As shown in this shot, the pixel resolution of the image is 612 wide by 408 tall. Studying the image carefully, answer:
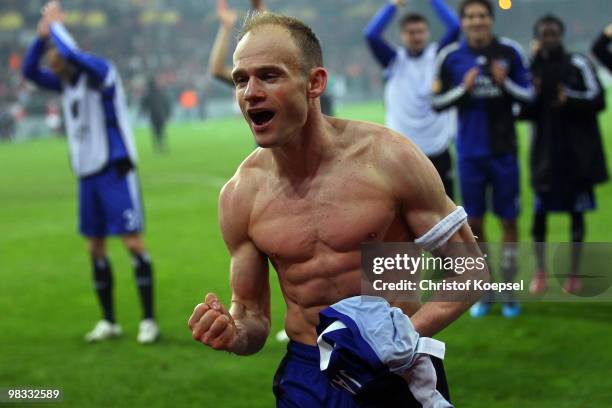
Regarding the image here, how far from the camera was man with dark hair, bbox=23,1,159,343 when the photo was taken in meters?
7.99

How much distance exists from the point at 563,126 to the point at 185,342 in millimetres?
3474

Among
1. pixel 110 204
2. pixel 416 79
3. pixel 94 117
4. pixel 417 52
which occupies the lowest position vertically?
pixel 110 204

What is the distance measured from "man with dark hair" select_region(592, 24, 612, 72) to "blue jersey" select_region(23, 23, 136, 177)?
12.4 feet

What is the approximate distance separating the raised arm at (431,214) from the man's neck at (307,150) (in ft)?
0.78

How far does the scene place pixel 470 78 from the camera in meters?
7.86

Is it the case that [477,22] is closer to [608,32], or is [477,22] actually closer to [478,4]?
[478,4]

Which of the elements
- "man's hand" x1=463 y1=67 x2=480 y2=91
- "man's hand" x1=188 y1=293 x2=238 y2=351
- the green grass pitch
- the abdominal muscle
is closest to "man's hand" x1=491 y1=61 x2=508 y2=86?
"man's hand" x1=463 y1=67 x2=480 y2=91

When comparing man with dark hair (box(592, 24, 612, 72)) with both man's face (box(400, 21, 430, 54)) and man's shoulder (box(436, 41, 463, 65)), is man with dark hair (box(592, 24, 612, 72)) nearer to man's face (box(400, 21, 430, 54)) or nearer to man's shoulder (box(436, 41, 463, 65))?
man's shoulder (box(436, 41, 463, 65))

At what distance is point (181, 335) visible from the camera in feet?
26.7

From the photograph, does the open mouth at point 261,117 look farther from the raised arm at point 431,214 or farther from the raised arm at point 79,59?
the raised arm at point 79,59

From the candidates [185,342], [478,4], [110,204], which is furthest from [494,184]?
[110,204]

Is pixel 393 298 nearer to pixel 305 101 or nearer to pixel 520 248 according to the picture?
pixel 305 101

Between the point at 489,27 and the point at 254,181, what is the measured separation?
4768mm

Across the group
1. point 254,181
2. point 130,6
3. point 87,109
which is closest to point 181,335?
point 87,109
